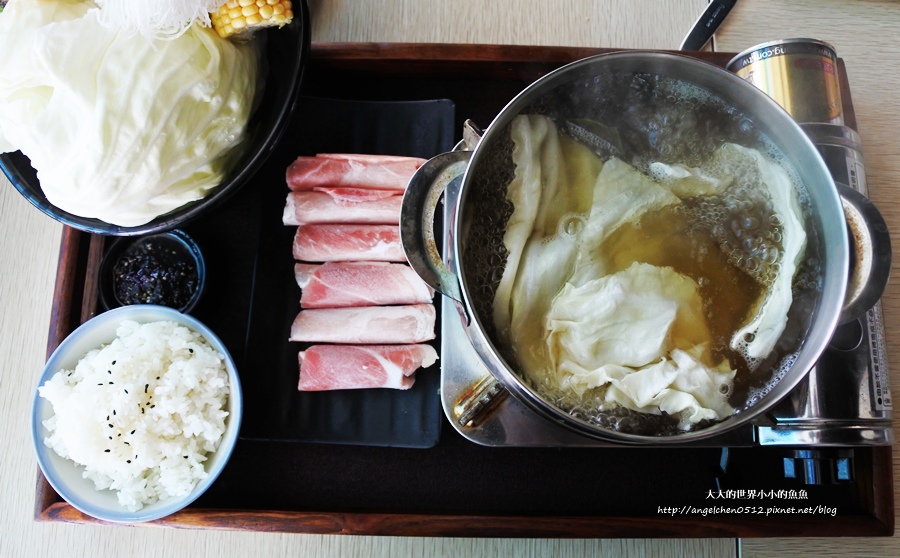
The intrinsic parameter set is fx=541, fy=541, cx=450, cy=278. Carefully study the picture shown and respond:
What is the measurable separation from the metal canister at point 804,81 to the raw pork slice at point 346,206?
Result: 42.4 inches

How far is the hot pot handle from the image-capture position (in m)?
1.09

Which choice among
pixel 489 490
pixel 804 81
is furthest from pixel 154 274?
pixel 804 81

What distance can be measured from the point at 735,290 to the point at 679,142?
0.36 m

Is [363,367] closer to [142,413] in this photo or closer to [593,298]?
[142,413]

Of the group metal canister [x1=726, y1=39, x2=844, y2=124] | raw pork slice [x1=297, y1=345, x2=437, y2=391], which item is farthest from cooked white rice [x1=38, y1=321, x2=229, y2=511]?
metal canister [x1=726, y1=39, x2=844, y2=124]

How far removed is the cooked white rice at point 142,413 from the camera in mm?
1345

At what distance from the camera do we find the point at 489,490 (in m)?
1.45

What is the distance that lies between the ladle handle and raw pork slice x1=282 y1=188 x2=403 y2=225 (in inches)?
20.3

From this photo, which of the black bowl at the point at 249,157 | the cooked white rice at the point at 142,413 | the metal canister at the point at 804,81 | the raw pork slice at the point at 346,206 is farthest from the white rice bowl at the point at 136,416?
the metal canister at the point at 804,81

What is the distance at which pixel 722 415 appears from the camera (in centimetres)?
110

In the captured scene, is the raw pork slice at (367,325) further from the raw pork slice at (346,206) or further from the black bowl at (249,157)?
the black bowl at (249,157)

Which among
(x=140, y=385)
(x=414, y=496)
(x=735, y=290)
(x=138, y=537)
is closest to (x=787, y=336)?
(x=735, y=290)

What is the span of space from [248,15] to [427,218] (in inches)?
28.8

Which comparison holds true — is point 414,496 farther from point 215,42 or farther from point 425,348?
point 215,42
